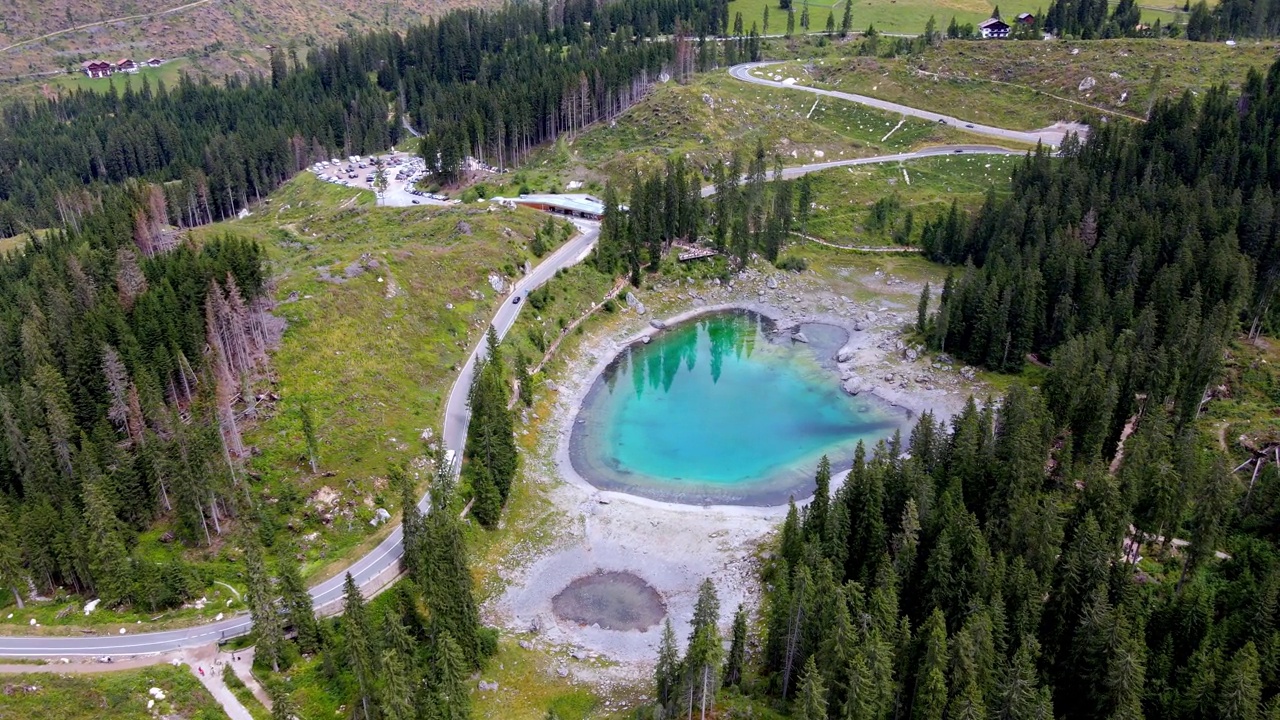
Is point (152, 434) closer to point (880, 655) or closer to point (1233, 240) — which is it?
point (880, 655)

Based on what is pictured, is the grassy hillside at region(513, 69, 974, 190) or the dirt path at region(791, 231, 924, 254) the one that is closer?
the dirt path at region(791, 231, 924, 254)

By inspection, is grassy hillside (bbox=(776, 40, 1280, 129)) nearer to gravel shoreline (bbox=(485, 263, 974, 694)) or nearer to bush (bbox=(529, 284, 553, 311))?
gravel shoreline (bbox=(485, 263, 974, 694))

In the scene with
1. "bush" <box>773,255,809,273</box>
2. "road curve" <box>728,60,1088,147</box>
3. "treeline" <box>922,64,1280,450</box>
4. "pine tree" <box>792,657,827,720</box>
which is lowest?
"pine tree" <box>792,657,827,720</box>

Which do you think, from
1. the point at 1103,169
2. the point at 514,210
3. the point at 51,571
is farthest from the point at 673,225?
the point at 51,571

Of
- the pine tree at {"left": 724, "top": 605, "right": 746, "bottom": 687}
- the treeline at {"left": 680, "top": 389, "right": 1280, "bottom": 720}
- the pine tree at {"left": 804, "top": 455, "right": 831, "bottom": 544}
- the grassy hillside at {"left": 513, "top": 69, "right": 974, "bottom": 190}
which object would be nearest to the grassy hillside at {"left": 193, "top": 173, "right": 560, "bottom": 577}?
the grassy hillside at {"left": 513, "top": 69, "right": 974, "bottom": 190}

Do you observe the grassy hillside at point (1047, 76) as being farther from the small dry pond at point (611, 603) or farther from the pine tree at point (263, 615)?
the pine tree at point (263, 615)

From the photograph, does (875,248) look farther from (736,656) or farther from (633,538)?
(736,656)
